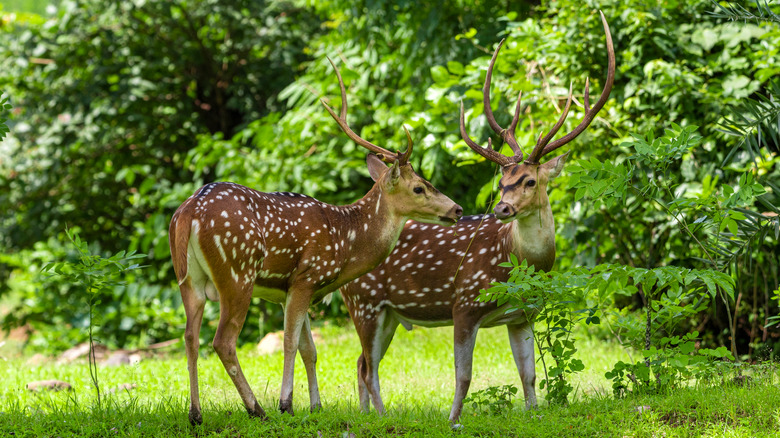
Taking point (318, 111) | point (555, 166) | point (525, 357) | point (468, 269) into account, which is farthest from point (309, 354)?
point (318, 111)

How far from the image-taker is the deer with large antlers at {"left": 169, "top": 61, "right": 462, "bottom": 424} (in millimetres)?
4973

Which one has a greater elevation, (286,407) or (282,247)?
(282,247)

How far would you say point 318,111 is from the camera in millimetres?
11062

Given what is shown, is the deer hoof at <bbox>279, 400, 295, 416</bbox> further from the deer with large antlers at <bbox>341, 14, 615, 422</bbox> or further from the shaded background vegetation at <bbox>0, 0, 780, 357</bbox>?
the shaded background vegetation at <bbox>0, 0, 780, 357</bbox>

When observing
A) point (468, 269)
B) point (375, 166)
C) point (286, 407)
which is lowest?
point (286, 407)

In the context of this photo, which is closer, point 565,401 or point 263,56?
point 565,401

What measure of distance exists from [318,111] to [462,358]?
20.1 feet

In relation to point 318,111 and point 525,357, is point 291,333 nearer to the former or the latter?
point 525,357

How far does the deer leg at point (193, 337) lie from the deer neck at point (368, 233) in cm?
110

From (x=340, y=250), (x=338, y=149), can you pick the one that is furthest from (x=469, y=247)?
(x=338, y=149)

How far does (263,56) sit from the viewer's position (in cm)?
1308

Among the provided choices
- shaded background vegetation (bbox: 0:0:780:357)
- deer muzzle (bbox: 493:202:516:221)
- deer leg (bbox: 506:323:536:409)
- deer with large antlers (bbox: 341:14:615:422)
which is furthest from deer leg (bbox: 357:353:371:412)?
shaded background vegetation (bbox: 0:0:780:357)

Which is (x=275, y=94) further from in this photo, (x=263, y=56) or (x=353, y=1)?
(x=353, y=1)

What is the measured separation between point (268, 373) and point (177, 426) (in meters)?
2.79
